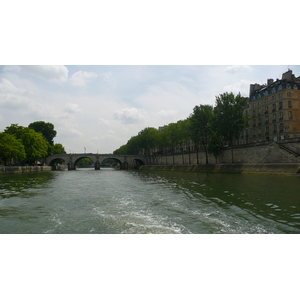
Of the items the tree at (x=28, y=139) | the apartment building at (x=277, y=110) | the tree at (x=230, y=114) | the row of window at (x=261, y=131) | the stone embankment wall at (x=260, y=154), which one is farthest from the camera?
the tree at (x=28, y=139)

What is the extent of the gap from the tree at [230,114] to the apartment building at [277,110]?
1055 centimetres

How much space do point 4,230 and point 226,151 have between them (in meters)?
58.1

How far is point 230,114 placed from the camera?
5509 centimetres

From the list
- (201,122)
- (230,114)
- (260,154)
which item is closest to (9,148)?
(201,122)

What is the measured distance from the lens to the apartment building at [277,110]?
5922cm

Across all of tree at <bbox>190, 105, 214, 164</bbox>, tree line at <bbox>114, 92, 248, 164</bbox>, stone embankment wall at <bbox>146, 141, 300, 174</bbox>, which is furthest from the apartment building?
tree at <bbox>190, 105, 214, 164</bbox>

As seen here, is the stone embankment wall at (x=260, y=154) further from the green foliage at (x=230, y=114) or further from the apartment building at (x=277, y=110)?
the apartment building at (x=277, y=110)

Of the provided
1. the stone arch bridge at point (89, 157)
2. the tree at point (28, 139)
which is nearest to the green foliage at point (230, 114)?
the tree at point (28, 139)

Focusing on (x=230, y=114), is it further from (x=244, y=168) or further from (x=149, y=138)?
(x=149, y=138)

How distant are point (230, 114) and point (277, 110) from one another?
14544 millimetres

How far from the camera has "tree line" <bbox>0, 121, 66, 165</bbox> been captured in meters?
57.1

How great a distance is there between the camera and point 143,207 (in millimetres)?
13242

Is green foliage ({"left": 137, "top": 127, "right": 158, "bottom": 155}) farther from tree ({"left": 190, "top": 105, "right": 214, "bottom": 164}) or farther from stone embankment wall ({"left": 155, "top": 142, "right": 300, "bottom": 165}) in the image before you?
tree ({"left": 190, "top": 105, "right": 214, "bottom": 164})

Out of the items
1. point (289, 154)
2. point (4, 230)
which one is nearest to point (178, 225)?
point (4, 230)
